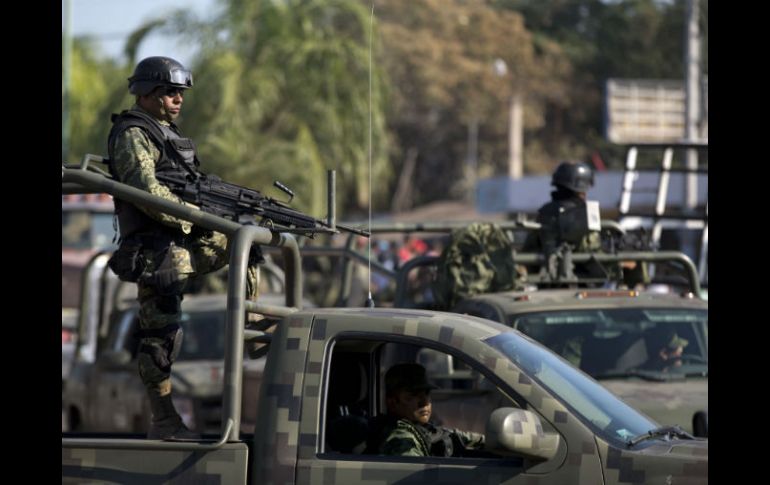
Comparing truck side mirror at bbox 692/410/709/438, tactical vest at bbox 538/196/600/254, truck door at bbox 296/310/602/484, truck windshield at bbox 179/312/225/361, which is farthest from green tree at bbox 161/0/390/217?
truck door at bbox 296/310/602/484

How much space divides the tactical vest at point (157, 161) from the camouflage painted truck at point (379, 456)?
0.35 metres

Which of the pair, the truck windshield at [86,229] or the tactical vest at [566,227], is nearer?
the tactical vest at [566,227]

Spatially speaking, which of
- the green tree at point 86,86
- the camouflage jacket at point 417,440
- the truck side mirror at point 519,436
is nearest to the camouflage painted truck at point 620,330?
the camouflage jacket at point 417,440

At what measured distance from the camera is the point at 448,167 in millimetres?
58031

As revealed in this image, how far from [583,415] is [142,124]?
209cm

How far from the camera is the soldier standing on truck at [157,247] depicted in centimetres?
579

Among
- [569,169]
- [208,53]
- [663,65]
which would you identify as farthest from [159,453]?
[663,65]

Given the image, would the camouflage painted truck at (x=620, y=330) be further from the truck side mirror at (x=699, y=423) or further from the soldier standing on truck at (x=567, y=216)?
the soldier standing on truck at (x=567, y=216)

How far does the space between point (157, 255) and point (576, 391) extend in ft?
5.52

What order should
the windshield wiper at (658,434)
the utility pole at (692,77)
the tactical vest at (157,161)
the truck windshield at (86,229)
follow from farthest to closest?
the utility pole at (692,77)
the truck windshield at (86,229)
the tactical vest at (157,161)
the windshield wiper at (658,434)

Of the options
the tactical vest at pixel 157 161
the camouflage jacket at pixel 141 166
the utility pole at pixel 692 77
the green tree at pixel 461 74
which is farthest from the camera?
the green tree at pixel 461 74
